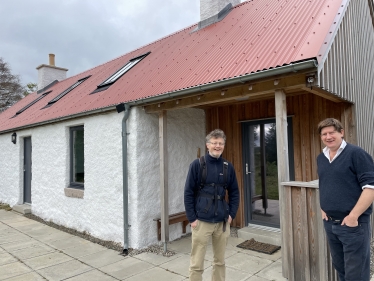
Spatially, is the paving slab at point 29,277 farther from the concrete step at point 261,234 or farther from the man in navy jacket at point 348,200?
the man in navy jacket at point 348,200

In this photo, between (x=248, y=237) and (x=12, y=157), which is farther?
(x=12, y=157)

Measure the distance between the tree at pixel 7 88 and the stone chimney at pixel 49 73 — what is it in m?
14.4

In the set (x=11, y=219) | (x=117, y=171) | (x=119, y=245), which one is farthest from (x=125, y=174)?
(x=11, y=219)

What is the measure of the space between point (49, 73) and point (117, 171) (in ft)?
36.1

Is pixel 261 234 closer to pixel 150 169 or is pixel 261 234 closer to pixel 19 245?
pixel 150 169

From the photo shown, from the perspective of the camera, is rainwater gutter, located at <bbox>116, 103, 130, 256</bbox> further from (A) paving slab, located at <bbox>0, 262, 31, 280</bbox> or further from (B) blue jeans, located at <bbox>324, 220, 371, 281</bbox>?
(B) blue jeans, located at <bbox>324, 220, 371, 281</bbox>

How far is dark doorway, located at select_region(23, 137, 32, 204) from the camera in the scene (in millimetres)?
8742

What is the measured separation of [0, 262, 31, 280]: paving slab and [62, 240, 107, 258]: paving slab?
0.72m

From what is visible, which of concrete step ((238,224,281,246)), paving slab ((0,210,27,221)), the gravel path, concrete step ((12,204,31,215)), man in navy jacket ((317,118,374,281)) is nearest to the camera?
man in navy jacket ((317,118,374,281))

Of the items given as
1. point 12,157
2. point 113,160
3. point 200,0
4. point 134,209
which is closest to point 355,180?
point 134,209

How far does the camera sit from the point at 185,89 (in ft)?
13.2

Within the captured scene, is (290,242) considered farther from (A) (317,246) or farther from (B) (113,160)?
(B) (113,160)

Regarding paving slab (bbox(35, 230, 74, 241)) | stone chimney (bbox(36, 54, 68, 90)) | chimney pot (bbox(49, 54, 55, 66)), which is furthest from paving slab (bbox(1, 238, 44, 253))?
chimney pot (bbox(49, 54, 55, 66))

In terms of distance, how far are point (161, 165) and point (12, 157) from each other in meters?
6.95
